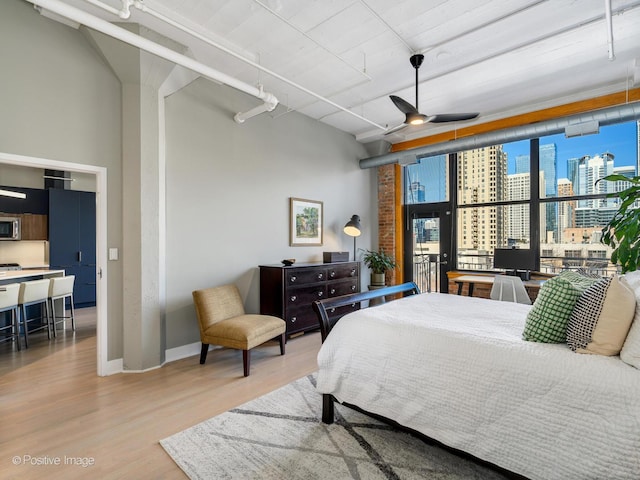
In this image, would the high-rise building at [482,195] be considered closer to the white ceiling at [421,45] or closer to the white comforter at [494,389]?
the white ceiling at [421,45]

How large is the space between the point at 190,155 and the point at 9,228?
5165 millimetres

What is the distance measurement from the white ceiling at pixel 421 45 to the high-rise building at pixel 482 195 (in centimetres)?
94

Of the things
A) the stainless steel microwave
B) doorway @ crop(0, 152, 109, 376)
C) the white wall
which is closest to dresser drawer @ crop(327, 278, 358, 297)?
the white wall

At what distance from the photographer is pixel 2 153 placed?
2.64 metres

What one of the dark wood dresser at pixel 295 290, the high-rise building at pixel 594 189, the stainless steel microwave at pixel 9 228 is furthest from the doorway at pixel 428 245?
the stainless steel microwave at pixel 9 228

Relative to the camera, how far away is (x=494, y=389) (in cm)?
157

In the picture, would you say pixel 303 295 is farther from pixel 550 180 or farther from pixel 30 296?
pixel 550 180

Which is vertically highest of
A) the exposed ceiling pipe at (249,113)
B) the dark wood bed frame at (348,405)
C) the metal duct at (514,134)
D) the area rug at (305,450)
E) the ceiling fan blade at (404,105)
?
the exposed ceiling pipe at (249,113)

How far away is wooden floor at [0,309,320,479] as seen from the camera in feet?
6.38

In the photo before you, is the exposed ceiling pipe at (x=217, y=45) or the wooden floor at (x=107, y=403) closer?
the wooden floor at (x=107, y=403)

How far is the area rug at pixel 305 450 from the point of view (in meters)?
1.82

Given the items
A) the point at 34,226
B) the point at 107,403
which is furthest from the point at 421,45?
the point at 34,226

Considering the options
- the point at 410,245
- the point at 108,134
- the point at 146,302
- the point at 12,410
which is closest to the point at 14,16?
the point at 108,134

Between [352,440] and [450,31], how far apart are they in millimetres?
3509
